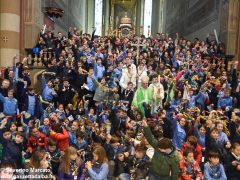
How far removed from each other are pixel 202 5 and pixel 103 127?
728 inches

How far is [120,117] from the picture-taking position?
10.1m

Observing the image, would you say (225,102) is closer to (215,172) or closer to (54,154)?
(215,172)

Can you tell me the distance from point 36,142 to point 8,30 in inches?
438

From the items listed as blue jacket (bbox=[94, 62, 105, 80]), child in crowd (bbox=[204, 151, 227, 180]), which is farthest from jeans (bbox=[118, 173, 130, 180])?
blue jacket (bbox=[94, 62, 105, 80])

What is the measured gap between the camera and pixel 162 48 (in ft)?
58.0

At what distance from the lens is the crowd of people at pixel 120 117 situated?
613 centimetres

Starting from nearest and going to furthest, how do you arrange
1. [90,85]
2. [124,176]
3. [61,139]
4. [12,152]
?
[124,176] < [12,152] < [61,139] < [90,85]

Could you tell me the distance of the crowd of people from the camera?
6.13m

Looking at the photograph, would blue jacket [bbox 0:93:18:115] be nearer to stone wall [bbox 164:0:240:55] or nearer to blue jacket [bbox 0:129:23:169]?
blue jacket [bbox 0:129:23:169]

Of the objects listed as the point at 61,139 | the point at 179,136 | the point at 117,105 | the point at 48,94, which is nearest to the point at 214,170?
the point at 179,136

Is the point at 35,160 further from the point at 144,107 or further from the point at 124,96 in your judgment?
the point at 124,96

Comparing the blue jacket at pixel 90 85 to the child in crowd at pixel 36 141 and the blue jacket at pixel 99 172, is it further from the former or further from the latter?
the blue jacket at pixel 99 172

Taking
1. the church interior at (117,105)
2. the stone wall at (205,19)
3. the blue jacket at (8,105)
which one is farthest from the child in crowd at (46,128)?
the stone wall at (205,19)

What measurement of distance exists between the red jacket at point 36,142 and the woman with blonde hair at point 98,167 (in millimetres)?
2334
